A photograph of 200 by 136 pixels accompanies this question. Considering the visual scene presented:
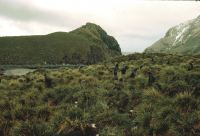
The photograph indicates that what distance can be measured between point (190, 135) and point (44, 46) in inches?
7114

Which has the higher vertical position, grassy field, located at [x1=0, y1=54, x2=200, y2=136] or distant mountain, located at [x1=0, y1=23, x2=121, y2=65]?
distant mountain, located at [x1=0, y1=23, x2=121, y2=65]

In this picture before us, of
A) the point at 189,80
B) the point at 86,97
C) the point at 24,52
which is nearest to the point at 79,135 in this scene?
the point at 86,97

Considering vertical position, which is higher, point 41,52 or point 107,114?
point 41,52

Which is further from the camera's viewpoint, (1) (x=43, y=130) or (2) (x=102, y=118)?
(2) (x=102, y=118)

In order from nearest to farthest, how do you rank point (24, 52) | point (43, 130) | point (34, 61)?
point (43, 130), point (34, 61), point (24, 52)

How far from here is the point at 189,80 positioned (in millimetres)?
21594

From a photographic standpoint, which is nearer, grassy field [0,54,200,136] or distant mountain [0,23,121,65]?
grassy field [0,54,200,136]

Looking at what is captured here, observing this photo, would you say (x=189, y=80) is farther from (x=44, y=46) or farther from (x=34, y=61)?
(x=44, y=46)

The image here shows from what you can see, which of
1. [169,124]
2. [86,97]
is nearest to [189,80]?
[86,97]

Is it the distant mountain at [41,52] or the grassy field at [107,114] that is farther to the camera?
the distant mountain at [41,52]

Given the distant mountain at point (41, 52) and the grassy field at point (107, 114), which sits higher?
the distant mountain at point (41, 52)

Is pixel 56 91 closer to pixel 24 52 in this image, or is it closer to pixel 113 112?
pixel 113 112

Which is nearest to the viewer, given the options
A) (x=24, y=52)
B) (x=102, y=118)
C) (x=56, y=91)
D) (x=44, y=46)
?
(x=102, y=118)

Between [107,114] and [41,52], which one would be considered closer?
[107,114]
